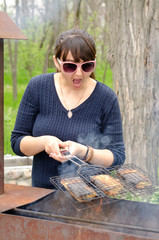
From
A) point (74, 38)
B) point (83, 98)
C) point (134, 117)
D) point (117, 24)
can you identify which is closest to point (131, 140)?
point (134, 117)

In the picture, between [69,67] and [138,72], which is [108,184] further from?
[138,72]

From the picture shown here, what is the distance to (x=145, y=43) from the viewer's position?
3.96 meters

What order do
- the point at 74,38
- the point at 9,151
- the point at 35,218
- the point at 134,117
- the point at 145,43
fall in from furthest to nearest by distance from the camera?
the point at 9,151 < the point at 134,117 < the point at 145,43 < the point at 74,38 < the point at 35,218

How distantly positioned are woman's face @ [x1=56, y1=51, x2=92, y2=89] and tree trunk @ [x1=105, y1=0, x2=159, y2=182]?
5.43ft

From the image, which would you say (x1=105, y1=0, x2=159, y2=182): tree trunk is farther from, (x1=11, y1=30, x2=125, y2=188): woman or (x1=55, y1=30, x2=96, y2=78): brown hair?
(x1=55, y1=30, x2=96, y2=78): brown hair

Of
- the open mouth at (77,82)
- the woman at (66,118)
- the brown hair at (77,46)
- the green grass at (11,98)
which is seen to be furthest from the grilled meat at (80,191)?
the green grass at (11,98)

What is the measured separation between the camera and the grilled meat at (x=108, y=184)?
2002 mm

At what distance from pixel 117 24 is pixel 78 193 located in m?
3.00

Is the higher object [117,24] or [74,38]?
[117,24]

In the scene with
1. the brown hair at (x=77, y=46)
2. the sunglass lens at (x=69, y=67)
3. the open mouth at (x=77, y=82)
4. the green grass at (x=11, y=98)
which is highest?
the brown hair at (x=77, y=46)

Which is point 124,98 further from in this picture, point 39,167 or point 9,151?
point 9,151

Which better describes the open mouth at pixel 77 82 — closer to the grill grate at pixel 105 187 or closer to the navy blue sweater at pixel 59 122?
the navy blue sweater at pixel 59 122

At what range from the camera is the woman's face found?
2.34 meters

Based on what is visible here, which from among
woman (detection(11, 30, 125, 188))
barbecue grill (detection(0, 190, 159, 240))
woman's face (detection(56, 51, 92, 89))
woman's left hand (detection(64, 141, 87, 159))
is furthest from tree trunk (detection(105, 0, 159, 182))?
barbecue grill (detection(0, 190, 159, 240))
